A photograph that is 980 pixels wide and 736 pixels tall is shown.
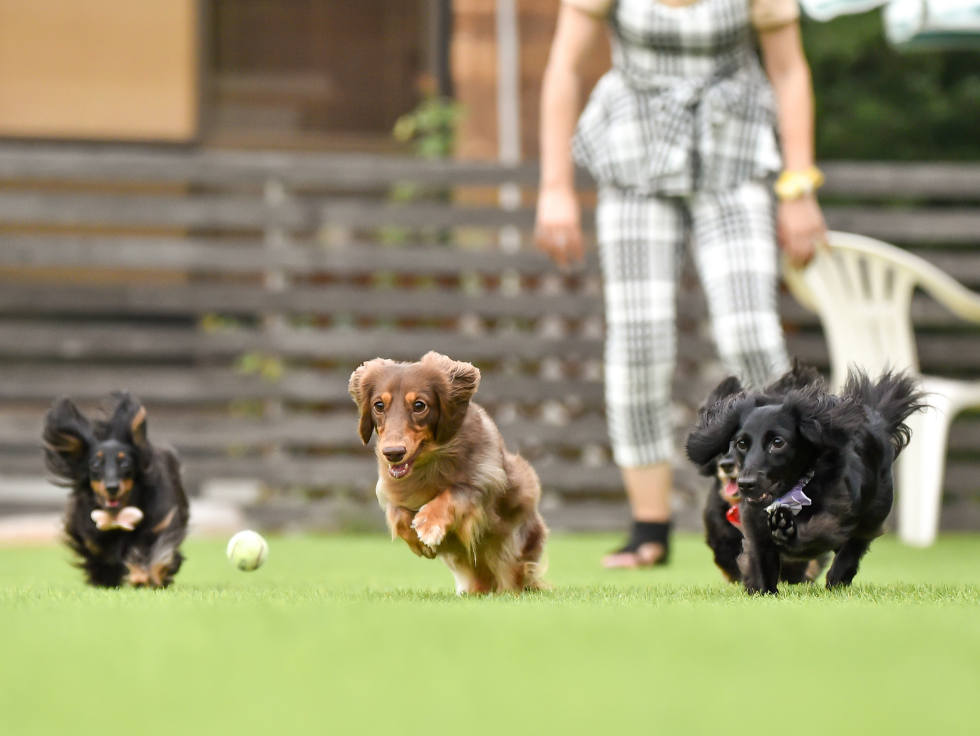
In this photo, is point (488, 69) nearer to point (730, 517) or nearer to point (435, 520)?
point (730, 517)

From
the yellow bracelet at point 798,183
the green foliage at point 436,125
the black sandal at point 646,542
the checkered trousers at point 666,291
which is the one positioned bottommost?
the black sandal at point 646,542

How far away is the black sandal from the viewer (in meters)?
3.71

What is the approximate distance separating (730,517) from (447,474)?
67 centimetres

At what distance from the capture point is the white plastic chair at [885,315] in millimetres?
4766

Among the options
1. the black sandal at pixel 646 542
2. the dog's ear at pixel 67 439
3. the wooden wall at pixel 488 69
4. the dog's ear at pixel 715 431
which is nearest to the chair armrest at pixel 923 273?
the black sandal at pixel 646 542

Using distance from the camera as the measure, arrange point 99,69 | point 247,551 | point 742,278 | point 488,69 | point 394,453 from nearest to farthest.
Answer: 1. point 394,453
2. point 247,551
3. point 742,278
4. point 488,69
5. point 99,69

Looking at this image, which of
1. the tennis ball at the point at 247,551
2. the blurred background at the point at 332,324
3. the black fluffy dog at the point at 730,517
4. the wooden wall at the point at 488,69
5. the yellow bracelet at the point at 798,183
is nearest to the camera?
the black fluffy dog at the point at 730,517

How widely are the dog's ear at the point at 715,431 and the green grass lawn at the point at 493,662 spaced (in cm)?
30

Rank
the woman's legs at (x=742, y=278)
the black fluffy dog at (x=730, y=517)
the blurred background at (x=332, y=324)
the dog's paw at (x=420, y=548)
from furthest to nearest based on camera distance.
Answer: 1. the blurred background at (x=332, y=324)
2. the woman's legs at (x=742, y=278)
3. the black fluffy dog at (x=730, y=517)
4. the dog's paw at (x=420, y=548)

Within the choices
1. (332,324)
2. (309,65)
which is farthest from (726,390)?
(309,65)

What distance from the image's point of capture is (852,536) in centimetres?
257

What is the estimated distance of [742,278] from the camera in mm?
3596

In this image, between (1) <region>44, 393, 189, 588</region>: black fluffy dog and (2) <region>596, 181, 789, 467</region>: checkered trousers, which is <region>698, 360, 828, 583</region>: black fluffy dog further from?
(1) <region>44, 393, 189, 588</region>: black fluffy dog

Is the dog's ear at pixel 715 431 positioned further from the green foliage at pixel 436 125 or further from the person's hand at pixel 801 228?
the green foliage at pixel 436 125
